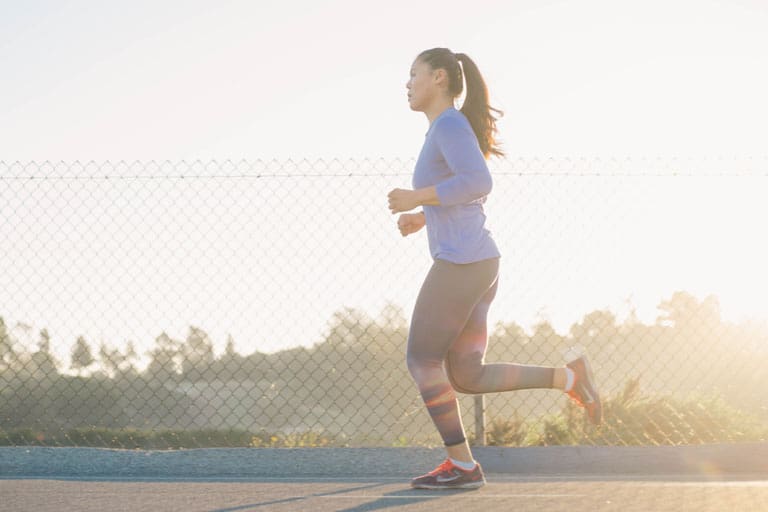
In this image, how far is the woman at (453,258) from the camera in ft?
12.9

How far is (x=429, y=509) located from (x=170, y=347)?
→ 9.22ft

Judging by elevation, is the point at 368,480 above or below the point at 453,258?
below

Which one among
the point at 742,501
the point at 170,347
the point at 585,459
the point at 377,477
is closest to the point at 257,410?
the point at 170,347

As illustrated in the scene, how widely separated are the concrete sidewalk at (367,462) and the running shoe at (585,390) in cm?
98

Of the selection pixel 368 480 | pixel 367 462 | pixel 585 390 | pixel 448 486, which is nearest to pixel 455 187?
pixel 585 390

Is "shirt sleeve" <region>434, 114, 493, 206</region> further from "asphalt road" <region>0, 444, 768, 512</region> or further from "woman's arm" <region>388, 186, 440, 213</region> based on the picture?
"asphalt road" <region>0, 444, 768, 512</region>

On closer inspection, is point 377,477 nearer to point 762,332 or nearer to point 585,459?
point 585,459

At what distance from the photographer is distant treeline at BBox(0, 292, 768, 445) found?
19.3 feet

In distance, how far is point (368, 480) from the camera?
502cm

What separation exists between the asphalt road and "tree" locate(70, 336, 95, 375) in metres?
0.65

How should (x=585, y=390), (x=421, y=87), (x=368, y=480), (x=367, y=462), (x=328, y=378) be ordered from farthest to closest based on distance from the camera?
1. (x=328, y=378)
2. (x=367, y=462)
3. (x=368, y=480)
4. (x=585, y=390)
5. (x=421, y=87)

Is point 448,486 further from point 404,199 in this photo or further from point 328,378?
point 328,378

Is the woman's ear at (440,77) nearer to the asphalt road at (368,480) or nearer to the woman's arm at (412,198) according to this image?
the woman's arm at (412,198)

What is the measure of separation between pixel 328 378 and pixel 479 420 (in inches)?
40.3
